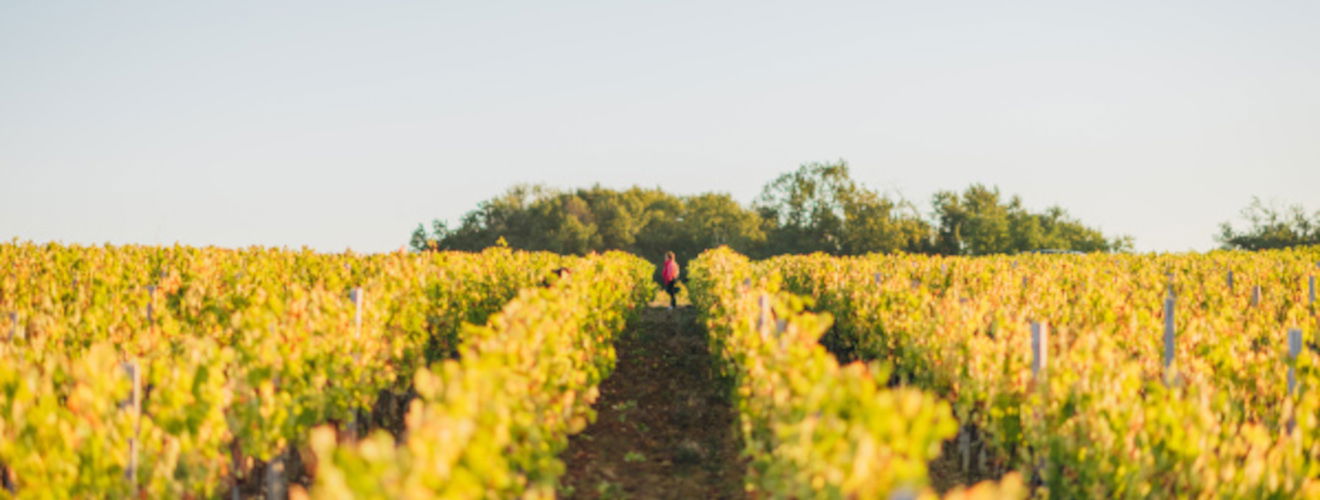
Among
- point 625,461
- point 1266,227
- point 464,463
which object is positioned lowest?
point 625,461

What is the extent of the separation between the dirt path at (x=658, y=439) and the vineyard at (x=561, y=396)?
0.19 m

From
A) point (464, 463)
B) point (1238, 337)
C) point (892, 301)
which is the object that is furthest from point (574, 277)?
point (464, 463)

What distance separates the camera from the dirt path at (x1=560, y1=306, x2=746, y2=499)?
731 cm

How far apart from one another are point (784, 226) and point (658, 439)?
46308 millimetres

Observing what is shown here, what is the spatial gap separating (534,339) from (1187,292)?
35.0 feet

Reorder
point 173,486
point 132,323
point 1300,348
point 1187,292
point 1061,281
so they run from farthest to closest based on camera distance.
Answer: point 1061,281 → point 1187,292 → point 132,323 → point 1300,348 → point 173,486

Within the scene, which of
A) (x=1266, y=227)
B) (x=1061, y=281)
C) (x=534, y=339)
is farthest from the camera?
(x=1266, y=227)

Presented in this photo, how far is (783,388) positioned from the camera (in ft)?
13.3

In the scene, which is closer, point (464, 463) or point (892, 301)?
point (464, 463)

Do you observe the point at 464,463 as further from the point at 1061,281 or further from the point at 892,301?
the point at 1061,281

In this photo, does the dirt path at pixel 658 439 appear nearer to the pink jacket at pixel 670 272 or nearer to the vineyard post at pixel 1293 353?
the vineyard post at pixel 1293 353

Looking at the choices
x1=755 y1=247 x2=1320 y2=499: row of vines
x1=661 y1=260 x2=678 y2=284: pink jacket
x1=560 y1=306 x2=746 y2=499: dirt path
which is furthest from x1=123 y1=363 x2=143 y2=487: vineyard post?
x1=661 y1=260 x2=678 y2=284: pink jacket

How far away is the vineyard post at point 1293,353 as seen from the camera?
6379 millimetres

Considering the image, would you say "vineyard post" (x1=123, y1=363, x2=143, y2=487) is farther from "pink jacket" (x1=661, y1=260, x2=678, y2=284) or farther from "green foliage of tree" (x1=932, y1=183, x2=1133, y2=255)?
"green foliage of tree" (x1=932, y1=183, x2=1133, y2=255)
